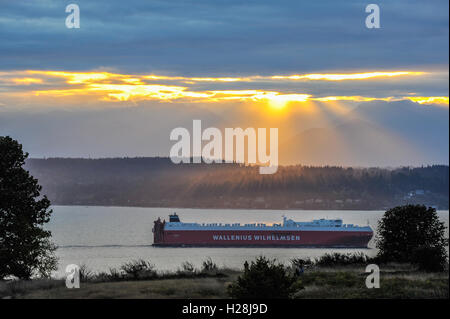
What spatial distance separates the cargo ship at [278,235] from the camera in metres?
110

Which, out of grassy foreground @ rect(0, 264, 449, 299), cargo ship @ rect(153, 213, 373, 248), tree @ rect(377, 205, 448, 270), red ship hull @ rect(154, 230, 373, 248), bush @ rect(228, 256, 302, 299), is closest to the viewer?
bush @ rect(228, 256, 302, 299)

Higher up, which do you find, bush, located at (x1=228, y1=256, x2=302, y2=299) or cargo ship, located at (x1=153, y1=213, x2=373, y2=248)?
cargo ship, located at (x1=153, y1=213, x2=373, y2=248)

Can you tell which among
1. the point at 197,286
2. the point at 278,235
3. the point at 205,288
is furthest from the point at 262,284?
the point at 278,235

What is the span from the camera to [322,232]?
111812 millimetres

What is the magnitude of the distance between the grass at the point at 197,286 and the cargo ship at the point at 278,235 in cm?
7721

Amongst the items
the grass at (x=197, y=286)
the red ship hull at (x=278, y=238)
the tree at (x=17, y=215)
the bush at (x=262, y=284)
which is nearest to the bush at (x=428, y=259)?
the grass at (x=197, y=286)

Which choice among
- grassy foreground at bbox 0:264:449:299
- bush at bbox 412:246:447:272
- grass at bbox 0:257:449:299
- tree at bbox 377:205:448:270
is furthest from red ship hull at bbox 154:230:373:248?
grassy foreground at bbox 0:264:449:299

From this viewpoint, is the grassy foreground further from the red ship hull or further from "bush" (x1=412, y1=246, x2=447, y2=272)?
the red ship hull

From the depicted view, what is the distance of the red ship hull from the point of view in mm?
110125

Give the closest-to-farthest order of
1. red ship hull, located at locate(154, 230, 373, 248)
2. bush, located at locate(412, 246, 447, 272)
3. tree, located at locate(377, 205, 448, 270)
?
1. bush, located at locate(412, 246, 447, 272)
2. tree, located at locate(377, 205, 448, 270)
3. red ship hull, located at locate(154, 230, 373, 248)

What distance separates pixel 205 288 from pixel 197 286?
0.56 meters
